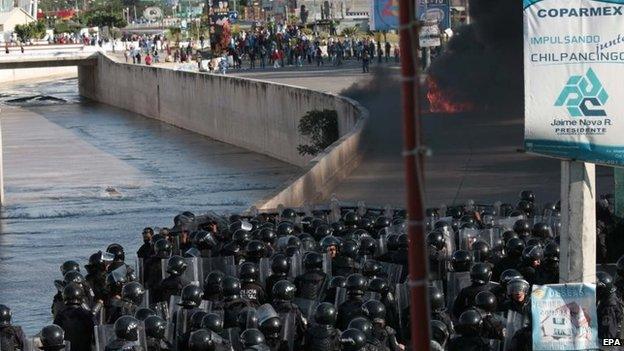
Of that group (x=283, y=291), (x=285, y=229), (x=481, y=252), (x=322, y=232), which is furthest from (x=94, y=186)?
(x=283, y=291)

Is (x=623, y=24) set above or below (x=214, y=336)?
above

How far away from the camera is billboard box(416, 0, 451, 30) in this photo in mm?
36469

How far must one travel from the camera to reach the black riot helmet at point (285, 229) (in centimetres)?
1641

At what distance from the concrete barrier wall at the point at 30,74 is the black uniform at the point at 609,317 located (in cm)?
9245

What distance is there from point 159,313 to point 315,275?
1.71 m

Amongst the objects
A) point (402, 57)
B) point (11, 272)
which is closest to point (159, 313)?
point (402, 57)

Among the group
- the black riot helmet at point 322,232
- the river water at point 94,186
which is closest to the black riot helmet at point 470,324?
the black riot helmet at point 322,232

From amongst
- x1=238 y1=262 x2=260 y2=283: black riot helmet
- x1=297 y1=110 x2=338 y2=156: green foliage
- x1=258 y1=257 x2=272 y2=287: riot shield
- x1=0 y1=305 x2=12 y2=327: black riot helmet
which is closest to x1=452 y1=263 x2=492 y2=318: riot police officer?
x1=238 y1=262 x2=260 y2=283: black riot helmet

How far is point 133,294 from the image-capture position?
13.1 meters

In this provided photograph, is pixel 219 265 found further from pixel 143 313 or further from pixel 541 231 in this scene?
pixel 541 231

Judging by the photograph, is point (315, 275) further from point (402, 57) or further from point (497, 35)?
point (497, 35)

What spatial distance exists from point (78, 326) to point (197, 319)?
5.36 feet

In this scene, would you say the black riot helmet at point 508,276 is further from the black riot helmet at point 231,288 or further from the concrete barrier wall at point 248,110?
the concrete barrier wall at point 248,110

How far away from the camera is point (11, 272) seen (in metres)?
28.1
